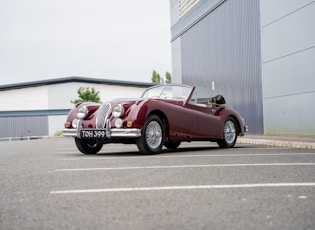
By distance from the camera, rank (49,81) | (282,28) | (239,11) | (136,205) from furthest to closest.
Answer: (49,81) → (239,11) → (282,28) → (136,205)

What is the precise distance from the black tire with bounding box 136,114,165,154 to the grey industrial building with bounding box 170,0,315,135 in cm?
653

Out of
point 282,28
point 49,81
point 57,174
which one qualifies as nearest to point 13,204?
point 57,174

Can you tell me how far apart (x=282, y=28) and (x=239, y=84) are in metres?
4.18

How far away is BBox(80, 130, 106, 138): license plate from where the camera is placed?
26.1 feet

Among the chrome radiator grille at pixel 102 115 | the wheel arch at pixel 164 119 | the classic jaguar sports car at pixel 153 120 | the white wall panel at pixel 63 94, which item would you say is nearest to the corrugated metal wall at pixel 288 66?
the classic jaguar sports car at pixel 153 120

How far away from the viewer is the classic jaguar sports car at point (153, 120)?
784cm

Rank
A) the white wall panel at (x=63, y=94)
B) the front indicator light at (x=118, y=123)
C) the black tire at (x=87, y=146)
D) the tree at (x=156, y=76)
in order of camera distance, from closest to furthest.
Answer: the front indicator light at (x=118, y=123)
the black tire at (x=87, y=146)
the white wall panel at (x=63, y=94)
the tree at (x=156, y=76)

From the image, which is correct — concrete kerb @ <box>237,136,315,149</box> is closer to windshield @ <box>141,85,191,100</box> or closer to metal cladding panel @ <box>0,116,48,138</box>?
windshield @ <box>141,85,191,100</box>

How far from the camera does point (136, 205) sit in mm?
3365

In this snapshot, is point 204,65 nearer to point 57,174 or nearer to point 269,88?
point 269,88

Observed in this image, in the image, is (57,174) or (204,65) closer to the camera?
(57,174)

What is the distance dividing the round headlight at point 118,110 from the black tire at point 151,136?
0.48 m

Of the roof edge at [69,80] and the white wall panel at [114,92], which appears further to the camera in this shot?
the white wall panel at [114,92]

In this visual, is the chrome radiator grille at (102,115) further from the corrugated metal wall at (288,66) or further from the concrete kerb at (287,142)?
the corrugated metal wall at (288,66)
